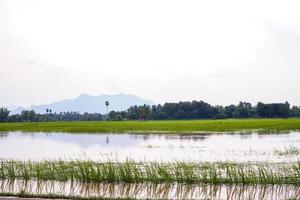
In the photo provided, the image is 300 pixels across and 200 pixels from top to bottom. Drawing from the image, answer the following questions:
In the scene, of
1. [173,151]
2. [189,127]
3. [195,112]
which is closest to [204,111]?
[195,112]

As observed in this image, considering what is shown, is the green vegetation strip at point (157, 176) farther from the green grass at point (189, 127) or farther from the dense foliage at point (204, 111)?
the dense foliage at point (204, 111)

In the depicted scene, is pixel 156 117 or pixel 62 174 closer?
pixel 62 174

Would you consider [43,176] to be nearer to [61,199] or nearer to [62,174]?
[62,174]

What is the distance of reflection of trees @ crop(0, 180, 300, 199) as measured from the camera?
1555 cm

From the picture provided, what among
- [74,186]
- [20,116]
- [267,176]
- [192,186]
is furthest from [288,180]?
[20,116]

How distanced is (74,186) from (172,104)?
476ft

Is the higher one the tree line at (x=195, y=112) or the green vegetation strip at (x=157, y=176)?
the tree line at (x=195, y=112)

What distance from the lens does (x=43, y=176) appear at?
19875 mm

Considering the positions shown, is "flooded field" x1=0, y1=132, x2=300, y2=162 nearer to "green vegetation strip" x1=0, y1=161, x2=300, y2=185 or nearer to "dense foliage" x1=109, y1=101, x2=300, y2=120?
"green vegetation strip" x1=0, y1=161, x2=300, y2=185

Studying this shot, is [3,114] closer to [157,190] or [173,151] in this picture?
[173,151]

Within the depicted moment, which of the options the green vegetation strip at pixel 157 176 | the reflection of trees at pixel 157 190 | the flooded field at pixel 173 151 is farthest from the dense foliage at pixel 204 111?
the reflection of trees at pixel 157 190

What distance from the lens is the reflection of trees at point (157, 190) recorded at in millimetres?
15547

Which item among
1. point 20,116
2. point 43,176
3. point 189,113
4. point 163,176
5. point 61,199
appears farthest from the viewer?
point 20,116

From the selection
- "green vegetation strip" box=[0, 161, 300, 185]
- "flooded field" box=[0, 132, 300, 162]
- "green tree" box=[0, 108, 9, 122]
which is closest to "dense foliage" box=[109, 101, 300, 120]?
"green tree" box=[0, 108, 9, 122]
